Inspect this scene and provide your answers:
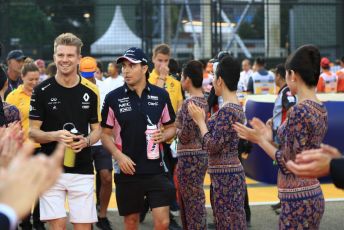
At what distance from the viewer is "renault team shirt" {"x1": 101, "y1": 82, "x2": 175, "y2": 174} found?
262 inches

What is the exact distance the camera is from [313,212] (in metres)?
5.20

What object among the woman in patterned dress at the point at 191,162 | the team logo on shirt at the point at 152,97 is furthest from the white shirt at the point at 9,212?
the woman in patterned dress at the point at 191,162

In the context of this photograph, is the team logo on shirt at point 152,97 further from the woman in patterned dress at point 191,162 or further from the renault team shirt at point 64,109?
the woman in patterned dress at point 191,162

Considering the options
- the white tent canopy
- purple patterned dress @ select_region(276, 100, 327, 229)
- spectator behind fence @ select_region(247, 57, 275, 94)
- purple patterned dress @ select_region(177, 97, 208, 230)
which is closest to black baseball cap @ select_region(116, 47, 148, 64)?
purple patterned dress @ select_region(177, 97, 208, 230)

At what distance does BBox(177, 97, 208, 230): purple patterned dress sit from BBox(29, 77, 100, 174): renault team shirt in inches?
53.2

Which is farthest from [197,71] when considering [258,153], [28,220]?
[258,153]

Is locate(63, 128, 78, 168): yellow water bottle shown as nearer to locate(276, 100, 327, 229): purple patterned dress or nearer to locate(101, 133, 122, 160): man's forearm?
locate(101, 133, 122, 160): man's forearm

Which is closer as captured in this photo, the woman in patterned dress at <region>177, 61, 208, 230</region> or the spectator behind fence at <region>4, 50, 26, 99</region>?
the woman in patterned dress at <region>177, 61, 208, 230</region>

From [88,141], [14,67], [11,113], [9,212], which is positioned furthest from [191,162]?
[9,212]

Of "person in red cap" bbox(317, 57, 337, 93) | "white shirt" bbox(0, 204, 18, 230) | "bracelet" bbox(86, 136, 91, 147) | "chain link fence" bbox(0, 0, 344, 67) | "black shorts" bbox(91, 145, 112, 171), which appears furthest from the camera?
"chain link fence" bbox(0, 0, 344, 67)

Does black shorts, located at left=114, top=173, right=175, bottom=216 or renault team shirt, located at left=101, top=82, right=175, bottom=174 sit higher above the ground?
renault team shirt, located at left=101, top=82, right=175, bottom=174

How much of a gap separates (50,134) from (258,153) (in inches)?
235

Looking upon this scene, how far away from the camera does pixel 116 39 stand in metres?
23.4

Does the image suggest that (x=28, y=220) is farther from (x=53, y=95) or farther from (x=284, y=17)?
(x=284, y=17)
